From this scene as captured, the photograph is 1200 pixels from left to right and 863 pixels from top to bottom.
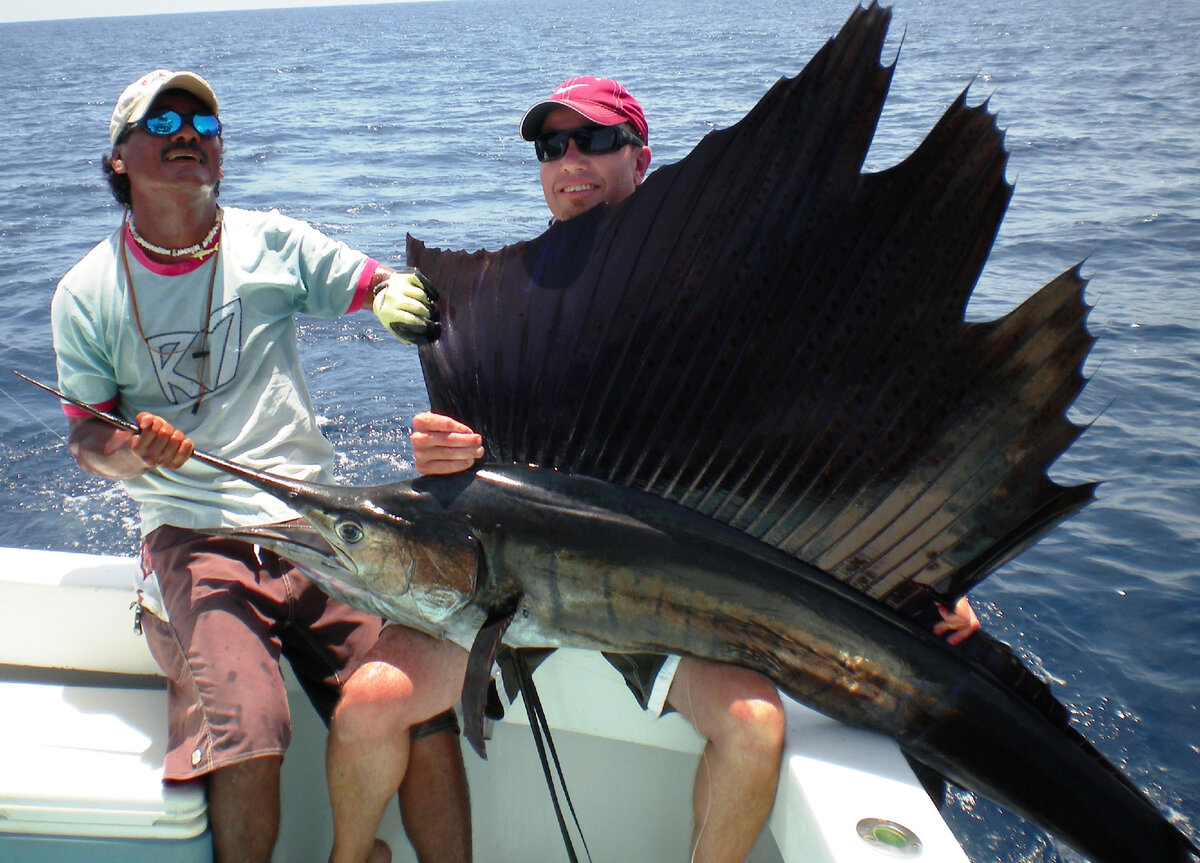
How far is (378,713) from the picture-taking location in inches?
66.8

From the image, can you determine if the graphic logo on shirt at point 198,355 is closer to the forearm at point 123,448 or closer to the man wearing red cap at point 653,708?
the forearm at point 123,448

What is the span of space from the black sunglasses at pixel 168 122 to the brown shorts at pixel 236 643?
0.83 metres

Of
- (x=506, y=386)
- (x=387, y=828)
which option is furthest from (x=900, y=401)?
(x=387, y=828)

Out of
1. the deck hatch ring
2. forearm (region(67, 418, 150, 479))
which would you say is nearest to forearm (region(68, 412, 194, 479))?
forearm (region(67, 418, 150, 479))

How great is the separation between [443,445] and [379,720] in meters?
0.50

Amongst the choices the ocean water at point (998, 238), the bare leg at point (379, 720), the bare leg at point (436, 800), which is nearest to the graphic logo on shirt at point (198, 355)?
the bare leg at point (379, 720)

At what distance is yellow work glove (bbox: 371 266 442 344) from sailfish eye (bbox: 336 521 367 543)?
0.35 m

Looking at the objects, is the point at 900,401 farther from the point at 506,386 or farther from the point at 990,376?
the point at 506,386

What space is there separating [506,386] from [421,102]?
19401 mm

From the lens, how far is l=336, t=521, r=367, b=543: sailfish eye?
63.8 inches

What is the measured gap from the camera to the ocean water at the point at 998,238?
353cm

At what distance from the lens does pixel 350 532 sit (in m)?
1.62

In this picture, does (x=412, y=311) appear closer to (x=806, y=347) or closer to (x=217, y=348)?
(x=217, y=348)

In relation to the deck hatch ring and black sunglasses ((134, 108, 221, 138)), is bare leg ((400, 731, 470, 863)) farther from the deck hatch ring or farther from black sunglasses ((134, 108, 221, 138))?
black sunglasses ((134, 108, 221, 138))
